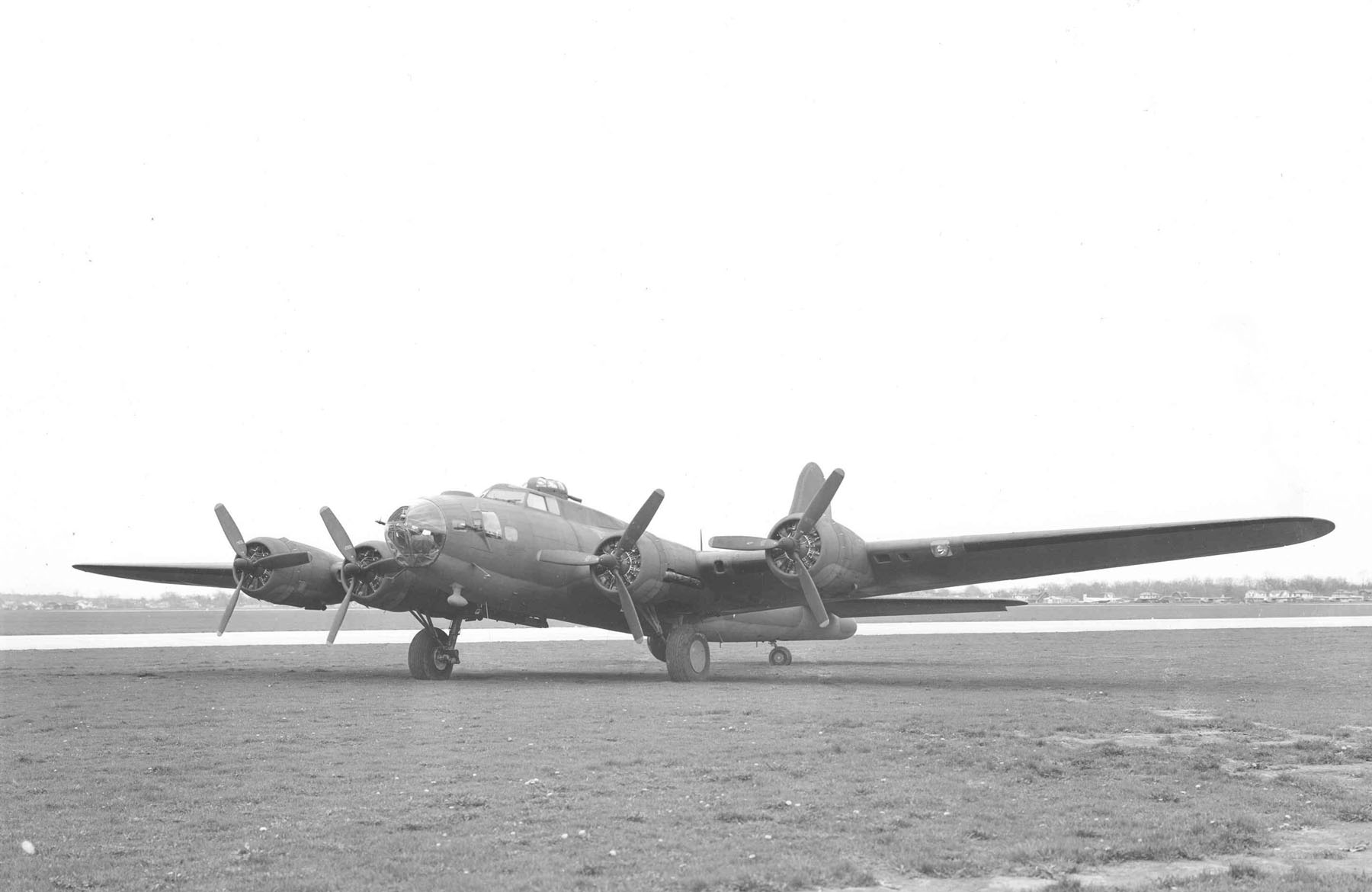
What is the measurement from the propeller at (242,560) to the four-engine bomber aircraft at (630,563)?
3cm

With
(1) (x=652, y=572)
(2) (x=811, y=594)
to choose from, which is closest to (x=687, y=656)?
(1) (x=652, y=572)

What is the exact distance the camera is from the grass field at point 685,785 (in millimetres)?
6824

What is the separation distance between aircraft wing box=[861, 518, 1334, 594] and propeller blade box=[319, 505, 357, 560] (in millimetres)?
9538

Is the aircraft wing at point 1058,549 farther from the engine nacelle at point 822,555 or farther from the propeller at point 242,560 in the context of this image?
the propeller at point 242,560

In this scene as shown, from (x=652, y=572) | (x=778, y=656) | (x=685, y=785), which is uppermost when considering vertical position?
(x=652, y=572)

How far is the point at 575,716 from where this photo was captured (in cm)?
1459

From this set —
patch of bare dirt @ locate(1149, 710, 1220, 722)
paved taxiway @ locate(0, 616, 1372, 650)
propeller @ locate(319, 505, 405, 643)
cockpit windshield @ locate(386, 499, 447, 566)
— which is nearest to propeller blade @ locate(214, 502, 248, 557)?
propeller @ locate(319, 505, 405, 643)

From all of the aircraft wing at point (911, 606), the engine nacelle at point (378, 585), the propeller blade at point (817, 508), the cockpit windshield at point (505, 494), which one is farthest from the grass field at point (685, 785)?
the aircraft wing at point (911, 606)

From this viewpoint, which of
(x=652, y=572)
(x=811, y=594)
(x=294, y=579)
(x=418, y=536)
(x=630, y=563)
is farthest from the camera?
(x=294, y=579)

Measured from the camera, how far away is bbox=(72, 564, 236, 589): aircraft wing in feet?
82.9

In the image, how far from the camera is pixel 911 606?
2475cm

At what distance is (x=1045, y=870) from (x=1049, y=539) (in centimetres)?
1298

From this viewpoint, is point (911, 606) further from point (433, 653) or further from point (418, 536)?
point (418, 536)

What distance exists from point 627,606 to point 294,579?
736 centimetres
